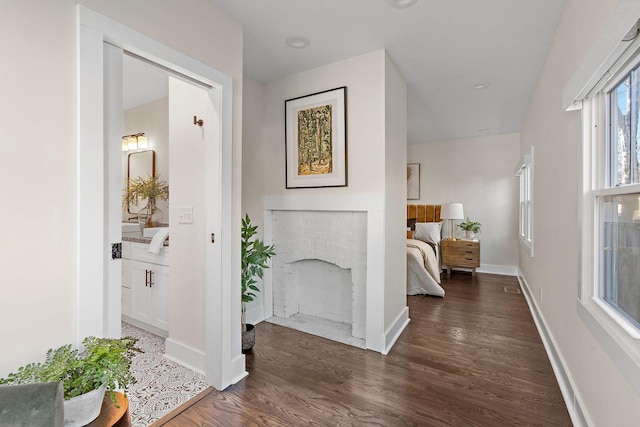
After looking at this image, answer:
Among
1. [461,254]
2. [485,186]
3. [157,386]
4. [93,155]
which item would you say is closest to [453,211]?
[461,254]

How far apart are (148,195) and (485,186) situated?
18.2 feet

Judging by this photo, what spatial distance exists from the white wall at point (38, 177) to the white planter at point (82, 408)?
1.05 feet

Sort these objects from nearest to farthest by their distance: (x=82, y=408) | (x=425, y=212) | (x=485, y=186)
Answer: (x=82, y=408) < (x=485, y=186) < (x=425, y=212)

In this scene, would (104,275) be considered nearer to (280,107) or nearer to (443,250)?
(280,107)

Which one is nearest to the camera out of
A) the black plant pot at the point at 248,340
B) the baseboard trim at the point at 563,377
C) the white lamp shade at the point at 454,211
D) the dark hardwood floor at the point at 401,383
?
the baseboard trim at the point at 563,377

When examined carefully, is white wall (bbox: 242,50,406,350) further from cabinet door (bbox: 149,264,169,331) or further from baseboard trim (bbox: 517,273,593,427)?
baseboard trim (bbox: 517,273,593,427)

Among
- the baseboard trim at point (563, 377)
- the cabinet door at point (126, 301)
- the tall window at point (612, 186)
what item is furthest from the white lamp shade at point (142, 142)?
the baseboard trim at point (563, 377)

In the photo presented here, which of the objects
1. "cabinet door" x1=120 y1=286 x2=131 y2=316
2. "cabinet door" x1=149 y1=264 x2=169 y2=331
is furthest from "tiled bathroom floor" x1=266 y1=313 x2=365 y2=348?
"cabinet door" x1=120 y1=286 x2=131 y2=316

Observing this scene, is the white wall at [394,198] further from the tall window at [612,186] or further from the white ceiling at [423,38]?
the tall window at [612,186]

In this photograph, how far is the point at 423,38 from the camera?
93.3 inches

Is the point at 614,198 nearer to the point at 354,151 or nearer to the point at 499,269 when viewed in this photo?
the point at 354,151

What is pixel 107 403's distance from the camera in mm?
1227

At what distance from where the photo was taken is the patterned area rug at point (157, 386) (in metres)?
1.82

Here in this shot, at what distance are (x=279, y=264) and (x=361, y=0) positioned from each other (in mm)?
2444
